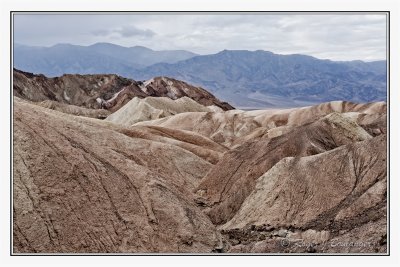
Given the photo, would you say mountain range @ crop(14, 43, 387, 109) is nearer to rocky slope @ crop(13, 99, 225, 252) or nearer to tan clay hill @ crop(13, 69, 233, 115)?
rocky slope @ crop(13, 99, 225, 252)

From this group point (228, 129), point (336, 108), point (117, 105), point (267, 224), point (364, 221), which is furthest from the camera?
point (117, 105)

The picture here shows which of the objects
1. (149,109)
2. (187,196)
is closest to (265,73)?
(187,196)

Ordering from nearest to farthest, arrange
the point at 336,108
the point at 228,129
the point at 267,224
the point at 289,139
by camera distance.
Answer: the point at 267,224 → the point at 289,139 → the point at 336,108 → the point at 228,129

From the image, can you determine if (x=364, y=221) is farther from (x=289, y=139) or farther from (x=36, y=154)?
(x=36, y=154)

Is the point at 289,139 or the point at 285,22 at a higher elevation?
the point at 285,22

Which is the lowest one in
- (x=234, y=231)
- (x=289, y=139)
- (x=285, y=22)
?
(x=234, y=231)

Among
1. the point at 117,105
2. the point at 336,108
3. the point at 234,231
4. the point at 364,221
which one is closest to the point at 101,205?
the point at 234,231

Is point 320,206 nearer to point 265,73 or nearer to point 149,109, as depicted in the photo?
point 265,73
